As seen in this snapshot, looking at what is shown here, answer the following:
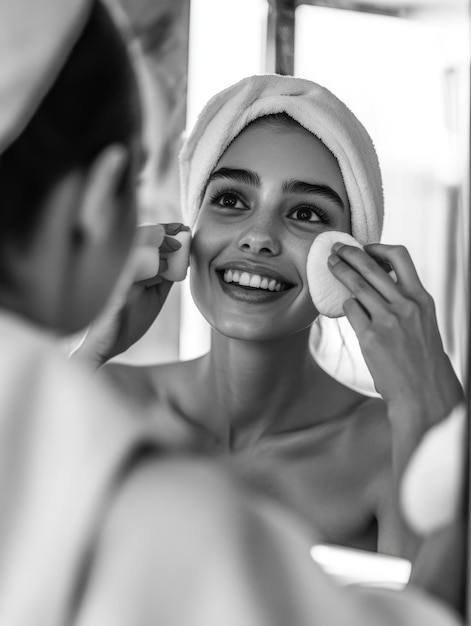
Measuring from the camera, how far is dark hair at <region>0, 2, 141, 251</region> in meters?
0.41

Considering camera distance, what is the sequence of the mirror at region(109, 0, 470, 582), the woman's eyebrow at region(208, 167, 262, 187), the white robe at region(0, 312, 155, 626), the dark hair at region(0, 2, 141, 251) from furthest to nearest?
the woman's eyebrow at region(208, 167, 262, 187), the mirror at region(109, 0, 470, 582), the dark hair at region(0, 2, 141, 251), the white robe at region(0, 312, 155, 626)

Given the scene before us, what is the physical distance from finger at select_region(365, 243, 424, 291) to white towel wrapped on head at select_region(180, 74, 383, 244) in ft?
0.11

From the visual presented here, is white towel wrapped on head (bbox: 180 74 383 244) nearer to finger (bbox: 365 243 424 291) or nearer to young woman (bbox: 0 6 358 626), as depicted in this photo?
finger (bbox: 365 243 424 291)

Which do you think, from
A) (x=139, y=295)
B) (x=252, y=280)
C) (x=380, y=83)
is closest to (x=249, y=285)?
(x=252, y=280)

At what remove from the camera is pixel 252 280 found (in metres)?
0.72

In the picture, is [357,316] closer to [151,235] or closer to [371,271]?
[371,271]

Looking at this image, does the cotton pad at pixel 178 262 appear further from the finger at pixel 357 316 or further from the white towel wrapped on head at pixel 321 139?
the finger at pixel 357 316

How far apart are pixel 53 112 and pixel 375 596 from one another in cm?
31

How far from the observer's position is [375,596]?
34cm

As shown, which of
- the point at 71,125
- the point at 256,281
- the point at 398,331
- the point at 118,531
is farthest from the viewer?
the point at 256,281

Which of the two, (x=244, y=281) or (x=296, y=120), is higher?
(x=296, y=120)

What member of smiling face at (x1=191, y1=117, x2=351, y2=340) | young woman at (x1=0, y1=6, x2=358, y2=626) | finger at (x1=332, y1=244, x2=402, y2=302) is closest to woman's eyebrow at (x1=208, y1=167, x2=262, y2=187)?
smiling face at (x1=191, y1=117, x2=351, y2=340)

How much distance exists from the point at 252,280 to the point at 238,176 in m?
0.10

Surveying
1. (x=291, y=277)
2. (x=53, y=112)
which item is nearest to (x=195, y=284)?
(x=291, y=277)
